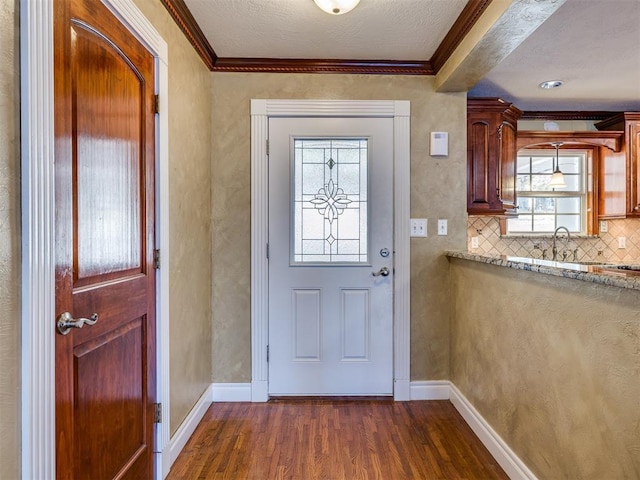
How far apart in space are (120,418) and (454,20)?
2.56 metres

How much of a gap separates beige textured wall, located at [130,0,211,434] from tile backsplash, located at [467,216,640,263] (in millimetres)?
2527

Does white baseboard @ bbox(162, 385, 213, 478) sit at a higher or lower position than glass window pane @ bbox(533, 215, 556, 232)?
lower

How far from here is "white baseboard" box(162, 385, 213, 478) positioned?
1.90 meters

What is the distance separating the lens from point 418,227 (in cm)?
260

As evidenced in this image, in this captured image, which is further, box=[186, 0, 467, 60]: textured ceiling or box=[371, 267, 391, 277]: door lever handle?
box=[371, 267, 391, 277]: door lever handle

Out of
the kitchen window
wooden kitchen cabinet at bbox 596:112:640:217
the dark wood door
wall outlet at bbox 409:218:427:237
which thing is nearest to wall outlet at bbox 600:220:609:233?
the kitchen window

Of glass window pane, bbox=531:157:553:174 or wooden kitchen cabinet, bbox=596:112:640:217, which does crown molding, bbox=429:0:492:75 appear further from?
wooden kitchen cabinet, bbox=596:112:640:217

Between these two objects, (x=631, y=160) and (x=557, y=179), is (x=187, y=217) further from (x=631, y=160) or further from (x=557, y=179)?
(x=631, y=160)

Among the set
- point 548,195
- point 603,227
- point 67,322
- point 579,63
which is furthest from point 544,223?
point 67,322

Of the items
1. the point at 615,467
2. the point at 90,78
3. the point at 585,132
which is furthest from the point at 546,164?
the point at 90,78

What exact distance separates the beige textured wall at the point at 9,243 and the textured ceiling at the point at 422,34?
1.26 metres

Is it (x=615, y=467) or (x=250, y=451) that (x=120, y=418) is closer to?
(x=250, y=451)

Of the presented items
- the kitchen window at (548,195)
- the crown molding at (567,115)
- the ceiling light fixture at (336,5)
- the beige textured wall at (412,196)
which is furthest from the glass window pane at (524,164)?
the ceiling light fixture at (336,5)

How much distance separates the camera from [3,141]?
924 millimetres
